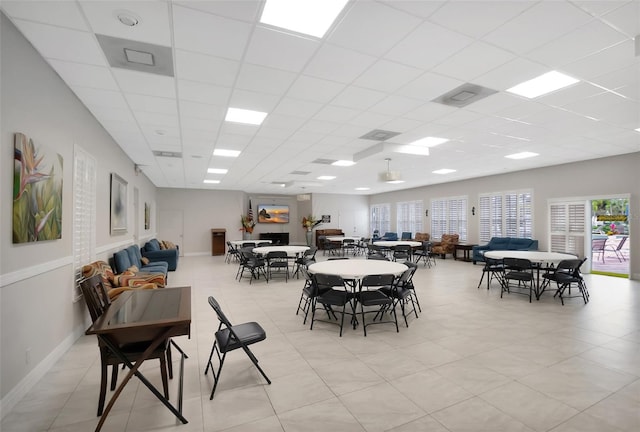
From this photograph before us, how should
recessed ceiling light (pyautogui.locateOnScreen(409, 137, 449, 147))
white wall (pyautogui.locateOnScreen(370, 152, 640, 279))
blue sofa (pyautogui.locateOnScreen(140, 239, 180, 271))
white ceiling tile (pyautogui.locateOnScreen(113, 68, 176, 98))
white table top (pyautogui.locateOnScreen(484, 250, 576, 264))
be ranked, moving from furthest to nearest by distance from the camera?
blue sofa (pyautogui.locateOnScreen(140, 239, 180, 271)) → white wall (pyautogui.locateOnScreen(370, 152, 640, 279)) → recessed ceiling light (pyautogui.locateOnScreen(409, 137, 449, 147)) → white table top (pyautogui.locateOnScreen(484, 250, 576, 264)) → white ceiling tile (pyautogui.locateOnScreen(113, 68, 176, 98))

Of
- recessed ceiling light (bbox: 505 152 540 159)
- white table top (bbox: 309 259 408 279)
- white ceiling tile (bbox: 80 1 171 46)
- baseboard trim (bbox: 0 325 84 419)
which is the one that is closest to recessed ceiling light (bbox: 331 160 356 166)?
white table top (bbox: 309 259 408 279)

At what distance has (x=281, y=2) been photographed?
2303 millimetres

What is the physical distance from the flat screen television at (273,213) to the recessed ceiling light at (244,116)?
11.4 meters

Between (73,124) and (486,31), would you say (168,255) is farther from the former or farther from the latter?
(486,31)

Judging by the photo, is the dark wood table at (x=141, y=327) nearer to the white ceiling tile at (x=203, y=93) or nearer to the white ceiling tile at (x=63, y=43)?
the white ceiling tile at (x=63, y=43)

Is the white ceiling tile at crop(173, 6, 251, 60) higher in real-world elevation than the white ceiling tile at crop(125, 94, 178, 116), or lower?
higher

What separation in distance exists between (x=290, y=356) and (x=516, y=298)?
15.6ft

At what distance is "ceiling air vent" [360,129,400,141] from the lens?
552cm

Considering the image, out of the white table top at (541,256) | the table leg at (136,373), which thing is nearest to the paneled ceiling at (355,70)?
the white table top at (541,256)

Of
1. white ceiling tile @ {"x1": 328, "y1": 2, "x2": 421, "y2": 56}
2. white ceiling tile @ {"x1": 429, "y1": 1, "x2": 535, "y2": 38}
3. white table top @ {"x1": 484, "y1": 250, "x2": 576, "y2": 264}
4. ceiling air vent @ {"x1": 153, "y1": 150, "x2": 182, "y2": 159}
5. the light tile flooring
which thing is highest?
white ceiling tile @ {"x1": 429, "y1": 1, "x2": 535, "y2": 38}

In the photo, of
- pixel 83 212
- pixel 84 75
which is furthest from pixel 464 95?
pixel 83 212

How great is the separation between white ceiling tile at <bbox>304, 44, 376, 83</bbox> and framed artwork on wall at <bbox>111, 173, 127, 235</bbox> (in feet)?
15.0

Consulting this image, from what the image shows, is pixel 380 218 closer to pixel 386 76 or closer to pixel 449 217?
pixel 449 217

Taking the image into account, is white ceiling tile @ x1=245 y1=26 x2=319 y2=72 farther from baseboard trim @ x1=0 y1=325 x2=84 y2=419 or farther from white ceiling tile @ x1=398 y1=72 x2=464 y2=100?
baseboard trim @ x1=0 y1=325 x2=84 y2=419
